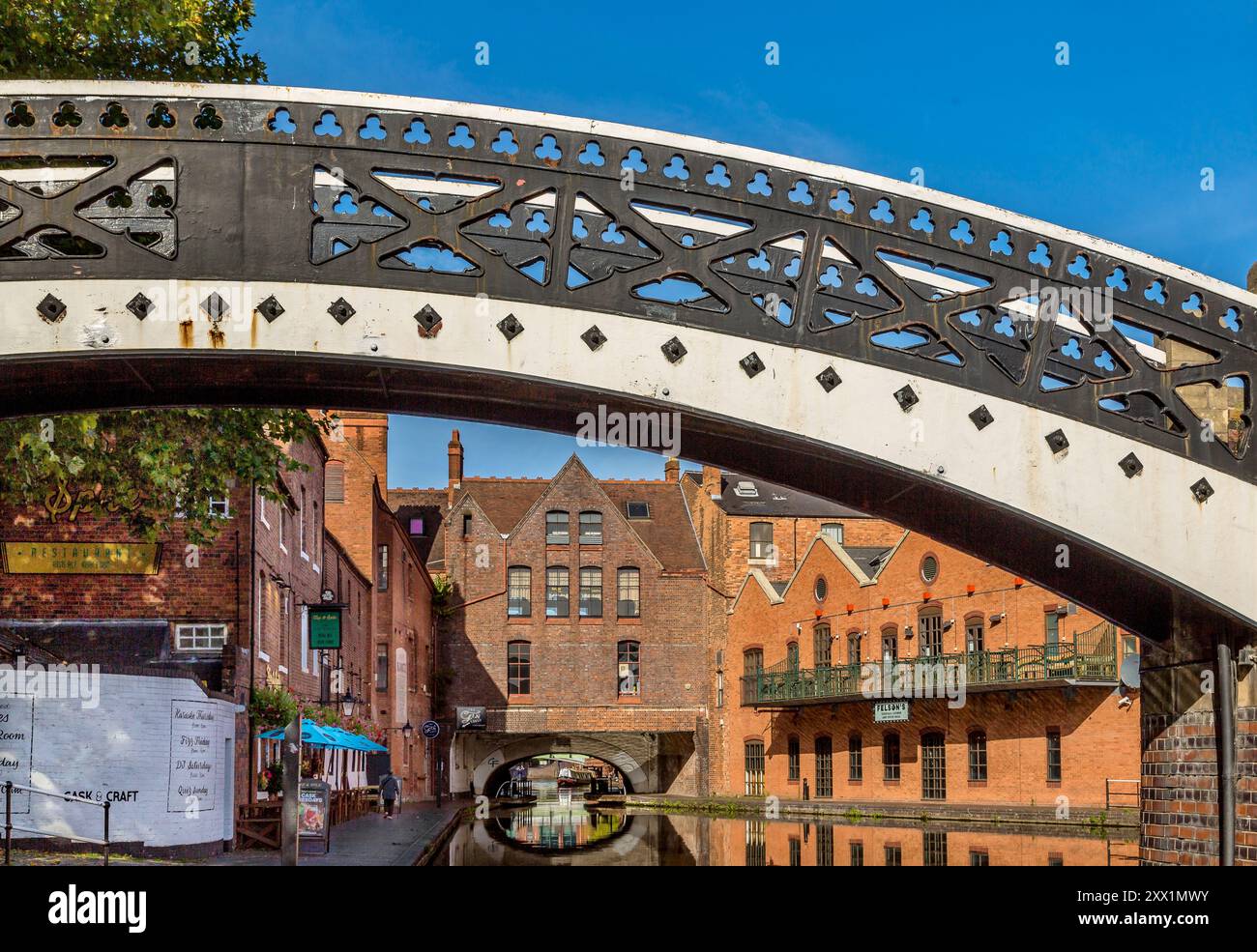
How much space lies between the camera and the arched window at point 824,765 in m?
49.5

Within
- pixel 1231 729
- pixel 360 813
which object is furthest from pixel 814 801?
pixel 1231 729

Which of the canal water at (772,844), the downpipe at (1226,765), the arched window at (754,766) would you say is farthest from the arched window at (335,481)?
the downpipe at (1226,765)

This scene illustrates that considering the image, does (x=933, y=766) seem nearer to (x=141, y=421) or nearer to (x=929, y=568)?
(x=929, y=568)

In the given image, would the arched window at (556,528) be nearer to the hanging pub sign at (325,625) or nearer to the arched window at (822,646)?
the arched window at (822,646)

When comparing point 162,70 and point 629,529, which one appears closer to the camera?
point 162,70

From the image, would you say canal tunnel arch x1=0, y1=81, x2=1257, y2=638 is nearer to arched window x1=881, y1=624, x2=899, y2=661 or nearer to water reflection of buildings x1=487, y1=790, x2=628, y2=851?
water reflection of buildings x1=487, y1=790, x2=628, y2=851

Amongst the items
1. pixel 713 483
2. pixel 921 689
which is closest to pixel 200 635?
pixel 921 689

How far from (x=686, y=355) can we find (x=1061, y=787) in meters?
31.4

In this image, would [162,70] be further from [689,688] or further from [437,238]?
[689,688]

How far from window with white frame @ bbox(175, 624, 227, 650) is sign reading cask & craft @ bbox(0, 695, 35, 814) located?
512cm

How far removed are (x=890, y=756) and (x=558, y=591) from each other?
18.8 metres

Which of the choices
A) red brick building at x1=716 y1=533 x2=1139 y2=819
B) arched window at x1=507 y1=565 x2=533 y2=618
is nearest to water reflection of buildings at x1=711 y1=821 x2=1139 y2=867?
Answer: red brick building at x1=716 y1=533 x2=1139 y2=819
